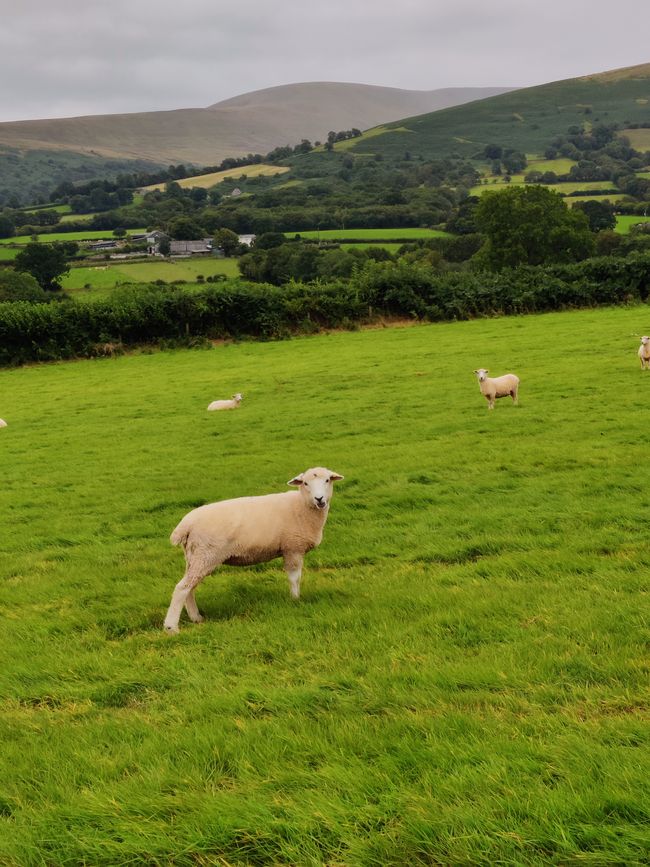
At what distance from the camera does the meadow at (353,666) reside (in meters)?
4.04

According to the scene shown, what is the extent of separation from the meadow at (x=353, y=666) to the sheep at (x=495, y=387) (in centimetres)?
294

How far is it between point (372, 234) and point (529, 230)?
138 feet

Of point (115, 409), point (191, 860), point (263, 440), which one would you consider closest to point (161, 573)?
point (191, 860)

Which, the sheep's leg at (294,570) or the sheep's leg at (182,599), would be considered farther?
the sheep's leg at (294,570)

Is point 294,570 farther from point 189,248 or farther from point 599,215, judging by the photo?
point 599,215

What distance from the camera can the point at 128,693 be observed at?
6.14 m

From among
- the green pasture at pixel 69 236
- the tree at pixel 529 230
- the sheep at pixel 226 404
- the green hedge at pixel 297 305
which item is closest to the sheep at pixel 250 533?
the sheep at pixel 226 404

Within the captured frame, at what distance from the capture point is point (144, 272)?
83312mm

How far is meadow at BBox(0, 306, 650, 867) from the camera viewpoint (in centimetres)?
404

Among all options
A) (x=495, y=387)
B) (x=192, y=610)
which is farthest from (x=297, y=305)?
(x=192, y=610)

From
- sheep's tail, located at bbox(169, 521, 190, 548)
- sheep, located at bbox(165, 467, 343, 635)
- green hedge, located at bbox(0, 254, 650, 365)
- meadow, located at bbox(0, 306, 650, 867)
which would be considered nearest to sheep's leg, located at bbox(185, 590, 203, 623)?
sheep, located at bbox(165, 467, 343, 635)

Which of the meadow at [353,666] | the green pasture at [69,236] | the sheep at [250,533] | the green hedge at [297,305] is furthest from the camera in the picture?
the green pasture at [69,236]

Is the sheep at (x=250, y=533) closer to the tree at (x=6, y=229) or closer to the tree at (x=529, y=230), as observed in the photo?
the tree at (x=529, y=230)

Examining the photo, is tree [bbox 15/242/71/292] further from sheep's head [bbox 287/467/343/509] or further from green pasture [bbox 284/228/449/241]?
sheep's head [bbox 287/467/343/509]
